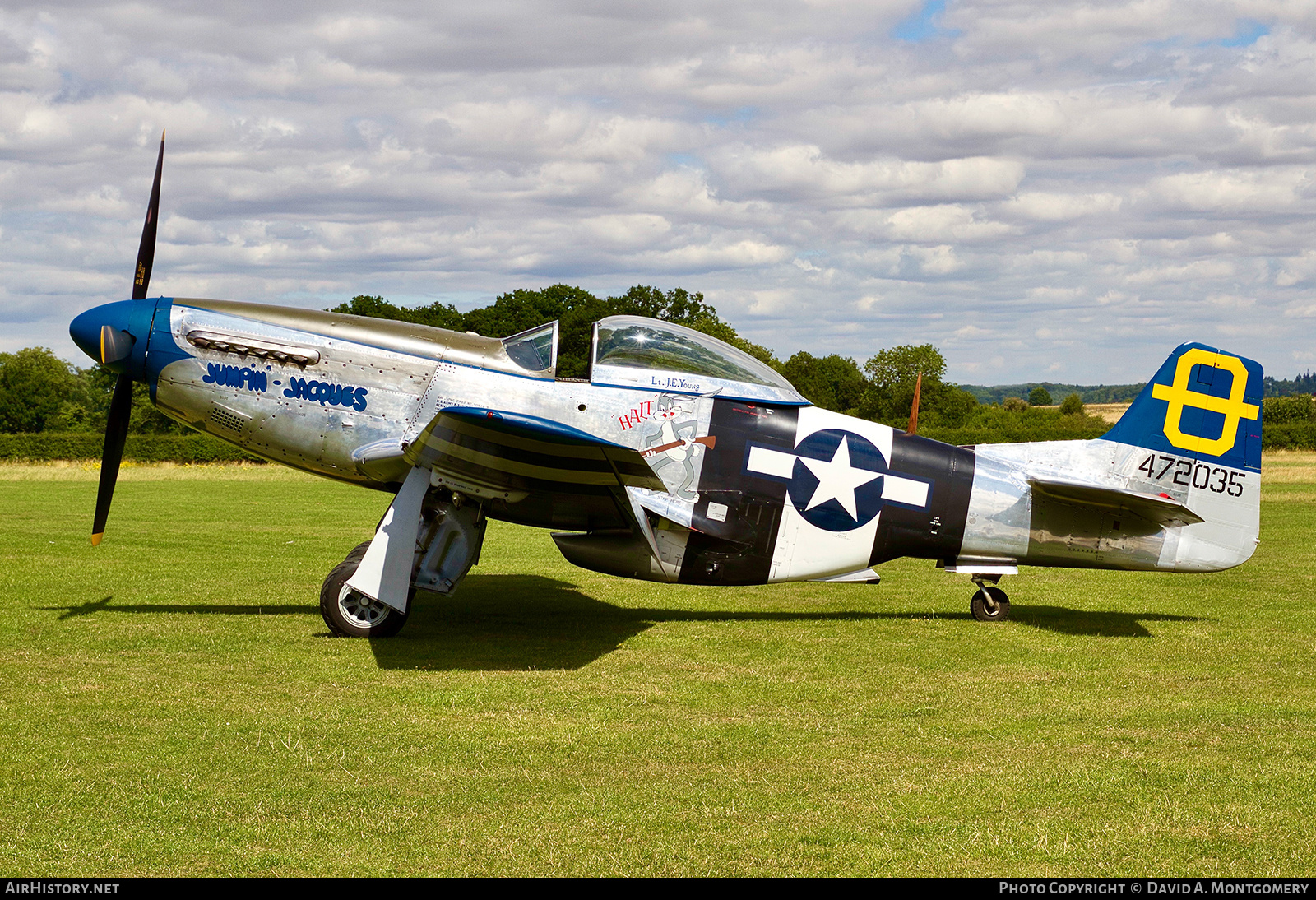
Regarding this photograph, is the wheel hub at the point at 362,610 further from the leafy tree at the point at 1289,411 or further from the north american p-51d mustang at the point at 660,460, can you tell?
the leafy tree at the point at 1289,411

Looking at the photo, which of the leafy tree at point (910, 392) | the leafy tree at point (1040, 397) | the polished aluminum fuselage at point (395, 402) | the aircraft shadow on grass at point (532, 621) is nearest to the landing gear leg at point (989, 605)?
the aircraft shadow on grass at point (532, 621)

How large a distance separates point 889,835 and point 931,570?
33.6 ft

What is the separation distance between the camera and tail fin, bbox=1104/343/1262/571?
9.21m

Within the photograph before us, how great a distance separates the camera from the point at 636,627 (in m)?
9.60

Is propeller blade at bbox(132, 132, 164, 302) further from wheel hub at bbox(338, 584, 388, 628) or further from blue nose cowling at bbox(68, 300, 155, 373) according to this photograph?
wheel hub at bbox(338, 584, 388, 628)

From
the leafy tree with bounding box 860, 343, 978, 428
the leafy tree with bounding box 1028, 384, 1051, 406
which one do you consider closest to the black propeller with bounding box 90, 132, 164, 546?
the leafy tree with bounding box 860, 343, 978, 428

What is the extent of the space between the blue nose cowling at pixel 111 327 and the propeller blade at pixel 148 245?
579 millimetres

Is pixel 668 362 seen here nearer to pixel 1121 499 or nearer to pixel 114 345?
pixel 1121 499

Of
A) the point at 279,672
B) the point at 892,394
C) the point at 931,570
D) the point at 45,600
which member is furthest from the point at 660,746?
the point at 892,394

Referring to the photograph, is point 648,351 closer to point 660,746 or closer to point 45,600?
point 660,746

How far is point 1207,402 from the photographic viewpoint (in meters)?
9.23

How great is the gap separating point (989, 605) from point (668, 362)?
4011 millimetres

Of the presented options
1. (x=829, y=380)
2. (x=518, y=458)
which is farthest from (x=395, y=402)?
(x=829, y=380)

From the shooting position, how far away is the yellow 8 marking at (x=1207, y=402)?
30.2 ft
